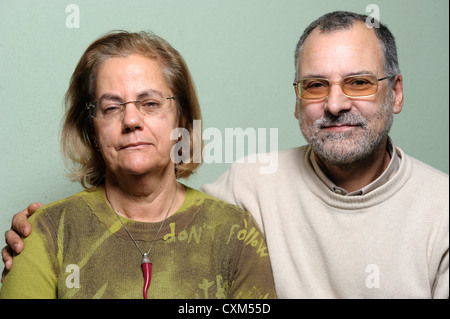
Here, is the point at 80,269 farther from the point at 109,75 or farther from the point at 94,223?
the point at 109,75

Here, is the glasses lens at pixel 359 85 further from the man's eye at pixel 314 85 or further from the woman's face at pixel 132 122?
the woman's face at pixel 132 122

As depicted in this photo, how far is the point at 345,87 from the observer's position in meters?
1.73

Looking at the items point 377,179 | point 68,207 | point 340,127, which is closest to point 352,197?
point 377,179

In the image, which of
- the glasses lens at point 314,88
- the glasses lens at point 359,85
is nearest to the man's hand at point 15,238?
the glasses lens at point 314,88

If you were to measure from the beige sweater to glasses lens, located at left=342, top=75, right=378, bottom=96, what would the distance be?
266 mm

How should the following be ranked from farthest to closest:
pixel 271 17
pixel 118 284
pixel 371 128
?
1. pixel 271 17
2. pixel 371 128
3. pixel 118 284

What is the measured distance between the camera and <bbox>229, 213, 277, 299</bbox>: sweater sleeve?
1.67 metres

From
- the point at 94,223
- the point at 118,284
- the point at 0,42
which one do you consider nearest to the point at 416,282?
the point at 118,284

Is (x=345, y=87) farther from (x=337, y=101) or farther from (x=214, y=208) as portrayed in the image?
(x=214, y=208)

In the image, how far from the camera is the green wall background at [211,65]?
7.00 ft

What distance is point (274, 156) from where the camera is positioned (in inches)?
79.1

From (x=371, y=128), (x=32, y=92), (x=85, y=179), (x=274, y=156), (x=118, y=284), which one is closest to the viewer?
(x=118, y=284)
